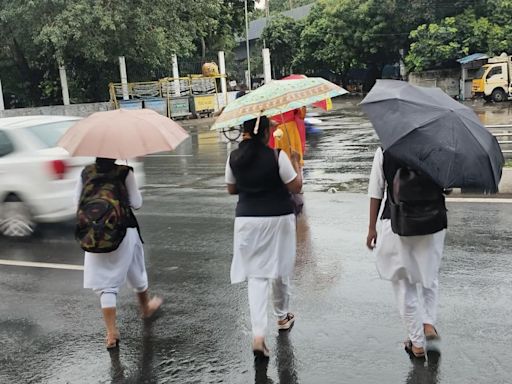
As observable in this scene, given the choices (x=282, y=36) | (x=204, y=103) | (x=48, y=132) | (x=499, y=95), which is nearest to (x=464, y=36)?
(x=499, y=95)

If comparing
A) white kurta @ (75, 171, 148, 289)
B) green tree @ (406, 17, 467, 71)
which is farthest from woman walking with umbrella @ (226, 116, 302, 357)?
green tree @ (406, 17, 467, 71)

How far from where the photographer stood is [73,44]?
23.5 m

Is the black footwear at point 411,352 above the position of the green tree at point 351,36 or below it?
below

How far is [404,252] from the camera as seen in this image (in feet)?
11.8

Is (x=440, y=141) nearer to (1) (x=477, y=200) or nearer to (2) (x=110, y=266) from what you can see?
(2) (x=110, y=266)

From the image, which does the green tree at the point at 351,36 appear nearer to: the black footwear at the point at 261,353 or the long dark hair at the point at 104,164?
the long dark hair at the point at 104,164

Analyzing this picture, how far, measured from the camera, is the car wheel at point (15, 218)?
7469mm

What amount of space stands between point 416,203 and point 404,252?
0.37 metres

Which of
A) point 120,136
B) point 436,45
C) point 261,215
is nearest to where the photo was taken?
point 261,215

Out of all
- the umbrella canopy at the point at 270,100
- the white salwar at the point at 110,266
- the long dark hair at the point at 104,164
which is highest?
the umbrella canopy at the point at 270,100

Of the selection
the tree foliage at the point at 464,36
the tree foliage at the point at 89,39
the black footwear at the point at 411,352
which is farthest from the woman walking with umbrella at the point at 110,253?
the tree foliage at the point at 464,36

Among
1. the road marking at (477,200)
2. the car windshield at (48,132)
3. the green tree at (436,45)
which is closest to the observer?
the car windshield at (48,132)

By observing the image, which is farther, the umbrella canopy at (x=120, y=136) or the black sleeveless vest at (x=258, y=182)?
the umbrella canopy at (x=120, y=136)

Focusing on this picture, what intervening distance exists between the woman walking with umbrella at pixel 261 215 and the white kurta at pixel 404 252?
533 mm
